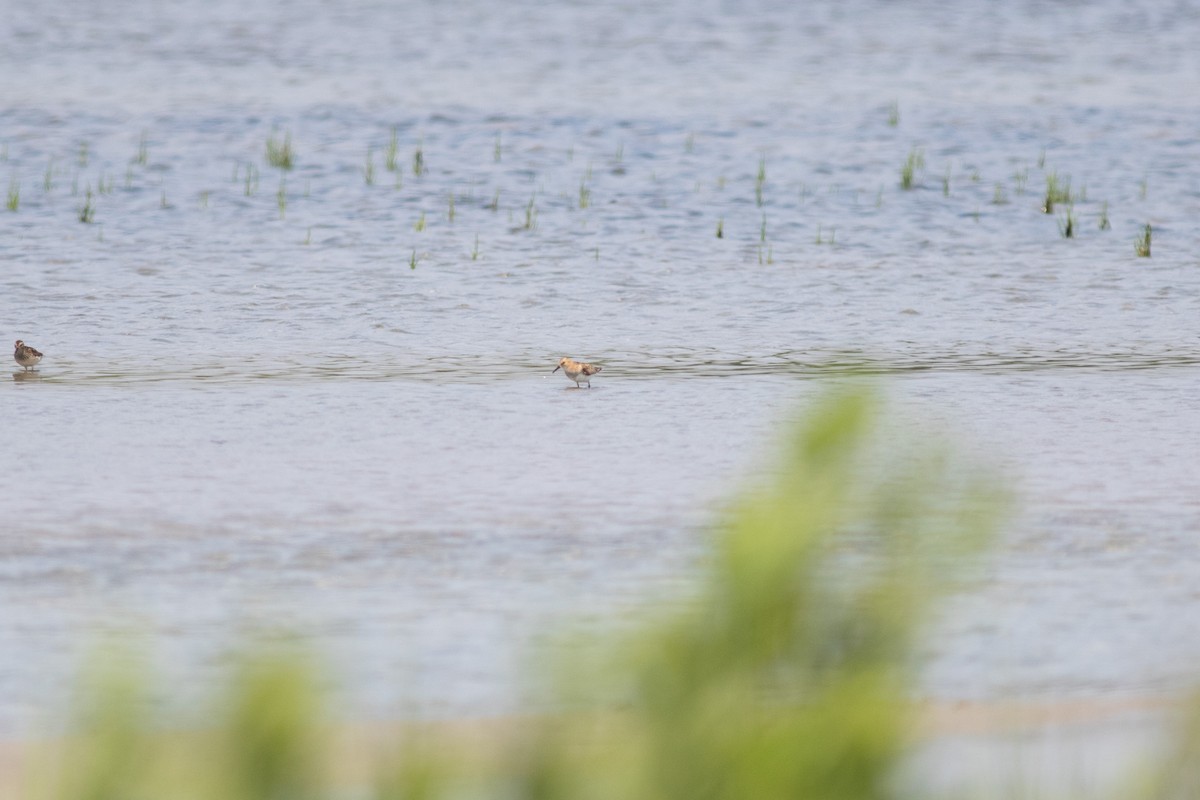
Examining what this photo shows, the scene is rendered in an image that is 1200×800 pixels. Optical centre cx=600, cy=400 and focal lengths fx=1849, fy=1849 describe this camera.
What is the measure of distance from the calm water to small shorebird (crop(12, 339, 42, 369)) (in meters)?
0.14

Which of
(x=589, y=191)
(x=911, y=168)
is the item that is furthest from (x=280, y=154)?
(x=911, y=168)

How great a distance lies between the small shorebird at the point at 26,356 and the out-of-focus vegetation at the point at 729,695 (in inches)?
361

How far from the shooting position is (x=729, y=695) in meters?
0.98

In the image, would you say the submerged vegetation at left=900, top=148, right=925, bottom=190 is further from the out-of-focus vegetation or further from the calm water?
the out-of-focus vegetation

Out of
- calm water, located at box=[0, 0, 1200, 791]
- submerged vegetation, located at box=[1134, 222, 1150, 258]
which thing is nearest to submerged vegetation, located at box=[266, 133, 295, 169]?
calm water, located at box=[0, 0, 1200, 791]

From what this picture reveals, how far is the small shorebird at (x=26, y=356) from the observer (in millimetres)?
9766

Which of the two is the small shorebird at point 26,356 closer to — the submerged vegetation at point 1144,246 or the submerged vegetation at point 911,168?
the submerged vegetation at point 1144,246

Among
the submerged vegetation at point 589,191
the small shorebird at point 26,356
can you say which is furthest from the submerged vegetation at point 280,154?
the small shorebird at point 26,356

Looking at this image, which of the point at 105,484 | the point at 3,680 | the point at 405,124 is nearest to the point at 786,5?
the point at 405,124

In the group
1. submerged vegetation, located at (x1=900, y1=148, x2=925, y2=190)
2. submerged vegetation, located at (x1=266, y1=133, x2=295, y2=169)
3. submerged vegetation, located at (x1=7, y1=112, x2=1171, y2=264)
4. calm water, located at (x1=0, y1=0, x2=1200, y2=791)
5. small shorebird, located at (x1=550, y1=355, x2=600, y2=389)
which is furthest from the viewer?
submerged vegetation, located at (x1=266, y1=133, x2=295, y2=169)

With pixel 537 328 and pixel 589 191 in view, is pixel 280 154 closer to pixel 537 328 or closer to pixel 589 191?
pixel 589 191

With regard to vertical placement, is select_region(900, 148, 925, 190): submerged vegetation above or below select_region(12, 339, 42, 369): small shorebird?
above

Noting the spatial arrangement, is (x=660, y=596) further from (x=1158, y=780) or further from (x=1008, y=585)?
(x=1008, y=585)

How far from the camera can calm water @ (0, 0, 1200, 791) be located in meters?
5.68
